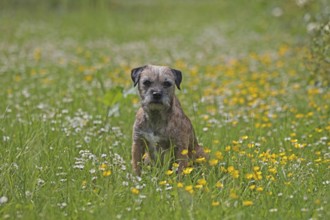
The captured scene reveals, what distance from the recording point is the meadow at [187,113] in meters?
4.54

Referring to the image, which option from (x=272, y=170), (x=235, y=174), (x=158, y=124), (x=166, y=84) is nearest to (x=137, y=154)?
(x=158, y=124)

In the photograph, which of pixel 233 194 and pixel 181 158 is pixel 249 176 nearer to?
pixel 233 194

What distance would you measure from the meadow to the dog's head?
597 mm

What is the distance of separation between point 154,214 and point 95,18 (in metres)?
15.6

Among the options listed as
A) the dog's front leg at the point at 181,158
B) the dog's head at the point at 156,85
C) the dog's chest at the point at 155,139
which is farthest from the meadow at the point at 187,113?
the dog's head at the point at 156,85

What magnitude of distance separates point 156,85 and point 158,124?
14.1 inches

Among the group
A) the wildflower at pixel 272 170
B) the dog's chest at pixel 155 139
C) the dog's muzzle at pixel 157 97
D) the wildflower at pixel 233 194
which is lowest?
the wildflower at pixel 233 194

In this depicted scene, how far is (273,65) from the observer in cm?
1189

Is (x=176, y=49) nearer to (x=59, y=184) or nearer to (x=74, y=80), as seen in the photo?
(x=74, y=80)

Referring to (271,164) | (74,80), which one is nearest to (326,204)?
(271,164)

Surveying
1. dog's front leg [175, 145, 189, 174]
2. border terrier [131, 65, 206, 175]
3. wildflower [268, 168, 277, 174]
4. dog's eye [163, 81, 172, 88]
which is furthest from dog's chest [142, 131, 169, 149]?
wildflower [268, 168, 277, 174]

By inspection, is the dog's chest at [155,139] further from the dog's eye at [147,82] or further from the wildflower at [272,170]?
the wildflower at [272,170]

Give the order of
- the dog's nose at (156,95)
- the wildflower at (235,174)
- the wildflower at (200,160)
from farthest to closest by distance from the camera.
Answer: the dog's nose at (156,95), the wildflower at (200,160), the wildflower at (235,174)

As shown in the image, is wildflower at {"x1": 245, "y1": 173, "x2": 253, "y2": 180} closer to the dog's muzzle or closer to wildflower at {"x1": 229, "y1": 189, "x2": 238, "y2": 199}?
wildflower at {"x1": 229, "y1": 189, "x2": 238, "y2": 199}
